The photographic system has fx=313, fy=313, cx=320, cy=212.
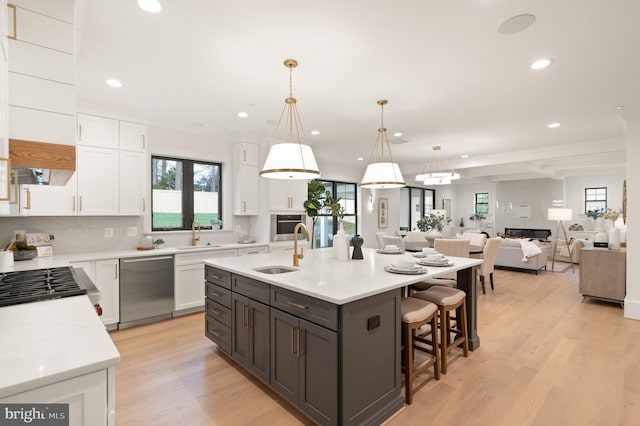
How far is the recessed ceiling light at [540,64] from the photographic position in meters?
2.66

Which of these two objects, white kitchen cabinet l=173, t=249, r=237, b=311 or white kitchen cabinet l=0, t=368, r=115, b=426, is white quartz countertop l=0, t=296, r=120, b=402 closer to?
white kitchen cabinet l=0, t=368, r=115, b=426

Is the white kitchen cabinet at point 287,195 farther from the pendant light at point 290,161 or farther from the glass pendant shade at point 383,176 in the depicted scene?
the pendant light at point 290,161

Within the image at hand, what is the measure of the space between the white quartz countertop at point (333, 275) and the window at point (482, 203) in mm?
10037

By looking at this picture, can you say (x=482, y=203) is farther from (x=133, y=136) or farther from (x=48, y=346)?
(x=48, y=346)

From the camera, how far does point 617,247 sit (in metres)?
4.77

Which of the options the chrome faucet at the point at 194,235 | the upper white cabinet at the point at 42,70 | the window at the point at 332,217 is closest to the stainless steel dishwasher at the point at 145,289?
the chrome faucet at the point at 194,235

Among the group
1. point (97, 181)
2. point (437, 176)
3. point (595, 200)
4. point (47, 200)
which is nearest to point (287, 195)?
point (97, 181)

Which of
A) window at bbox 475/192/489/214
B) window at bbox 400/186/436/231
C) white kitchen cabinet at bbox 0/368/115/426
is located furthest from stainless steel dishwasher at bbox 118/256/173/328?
window at bbox 475/192/489/214

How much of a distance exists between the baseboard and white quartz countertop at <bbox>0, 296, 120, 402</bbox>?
18.8 feet

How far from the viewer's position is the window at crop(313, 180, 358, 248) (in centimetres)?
739

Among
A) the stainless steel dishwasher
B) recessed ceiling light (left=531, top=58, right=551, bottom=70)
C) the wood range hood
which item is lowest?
the stainless steel dishwasher

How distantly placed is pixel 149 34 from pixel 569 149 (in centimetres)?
685

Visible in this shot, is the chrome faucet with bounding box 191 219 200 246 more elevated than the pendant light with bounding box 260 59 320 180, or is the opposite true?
the pendant light with bounding box 260 59 320 180

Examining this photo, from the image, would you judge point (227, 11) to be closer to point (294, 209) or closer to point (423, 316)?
point (423, 316)
